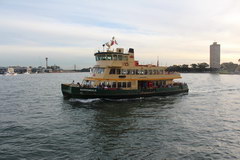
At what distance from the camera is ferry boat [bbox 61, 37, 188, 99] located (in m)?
30.6

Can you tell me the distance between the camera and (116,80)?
105 ft

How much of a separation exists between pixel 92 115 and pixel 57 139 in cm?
766

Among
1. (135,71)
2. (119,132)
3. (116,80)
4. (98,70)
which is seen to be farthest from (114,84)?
(119,132)

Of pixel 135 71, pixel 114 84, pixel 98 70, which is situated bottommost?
pixel 114 84

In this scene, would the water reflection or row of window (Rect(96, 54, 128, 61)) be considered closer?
the water reflection

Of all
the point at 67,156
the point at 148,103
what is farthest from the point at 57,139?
the point at 148,103

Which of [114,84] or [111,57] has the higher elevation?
[111,57]

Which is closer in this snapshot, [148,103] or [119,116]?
[119,116]

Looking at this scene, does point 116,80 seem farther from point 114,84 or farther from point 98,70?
point 98,70

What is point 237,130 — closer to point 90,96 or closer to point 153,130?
point 153,130

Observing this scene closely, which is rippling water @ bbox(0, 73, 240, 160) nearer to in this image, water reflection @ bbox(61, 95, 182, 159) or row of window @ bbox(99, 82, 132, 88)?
water reflection @ bbox(61, 95, 182, 159)

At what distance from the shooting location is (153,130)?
18484 millimetres

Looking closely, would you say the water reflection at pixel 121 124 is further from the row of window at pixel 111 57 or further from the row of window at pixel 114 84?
the row of window at pixel 111 57

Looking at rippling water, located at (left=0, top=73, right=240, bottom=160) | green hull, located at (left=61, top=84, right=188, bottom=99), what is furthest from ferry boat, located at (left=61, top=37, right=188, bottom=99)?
rippling water, located at (left=0, top=73, right=240, bottom=160)
